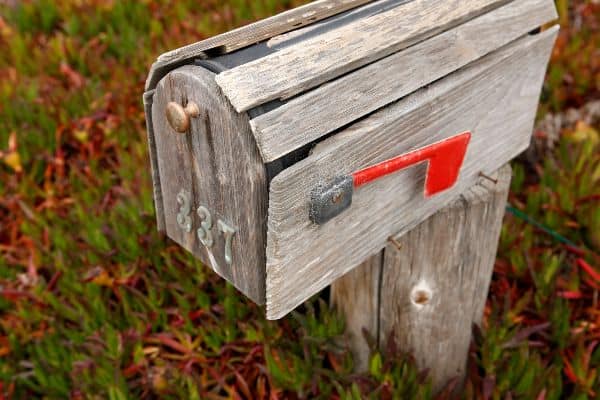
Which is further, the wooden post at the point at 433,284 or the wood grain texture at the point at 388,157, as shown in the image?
the wooden post at the point at 433,284

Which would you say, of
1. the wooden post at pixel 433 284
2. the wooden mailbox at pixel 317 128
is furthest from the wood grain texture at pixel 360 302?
the wooden mailbox at pixel 317 128

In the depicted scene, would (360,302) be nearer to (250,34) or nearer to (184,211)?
(184,211)

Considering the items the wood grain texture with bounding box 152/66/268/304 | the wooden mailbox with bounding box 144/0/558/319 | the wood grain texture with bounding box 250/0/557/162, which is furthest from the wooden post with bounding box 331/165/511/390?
the wood grain texture with bounding box 152/66/268/304

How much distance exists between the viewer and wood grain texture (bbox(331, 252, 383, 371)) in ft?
5.86

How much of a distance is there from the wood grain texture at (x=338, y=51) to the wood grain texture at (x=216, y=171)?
0.05 metres

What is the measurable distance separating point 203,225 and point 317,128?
31 cm

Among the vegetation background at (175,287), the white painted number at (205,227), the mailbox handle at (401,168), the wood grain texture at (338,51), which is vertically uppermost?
the wood grain texture at (338,51)

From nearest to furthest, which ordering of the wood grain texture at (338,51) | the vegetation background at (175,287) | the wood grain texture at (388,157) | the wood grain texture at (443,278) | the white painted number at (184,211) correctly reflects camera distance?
the wood grain texture at (338,51), the wood grain texture at (388,157), the white painted number at (184,211), the wood grain texture at (443,278), the vegetation background at (175,287)

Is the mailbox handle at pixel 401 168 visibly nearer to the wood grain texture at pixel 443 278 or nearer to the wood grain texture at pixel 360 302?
the wood grain texture at pixel 443 278

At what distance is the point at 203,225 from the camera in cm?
137

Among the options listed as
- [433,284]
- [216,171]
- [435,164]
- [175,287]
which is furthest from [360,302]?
[216,171]

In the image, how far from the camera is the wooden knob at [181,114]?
1216mm

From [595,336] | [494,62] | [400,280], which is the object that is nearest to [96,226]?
[400,280]

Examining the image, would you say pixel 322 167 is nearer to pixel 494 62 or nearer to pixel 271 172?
pixel 271 172
